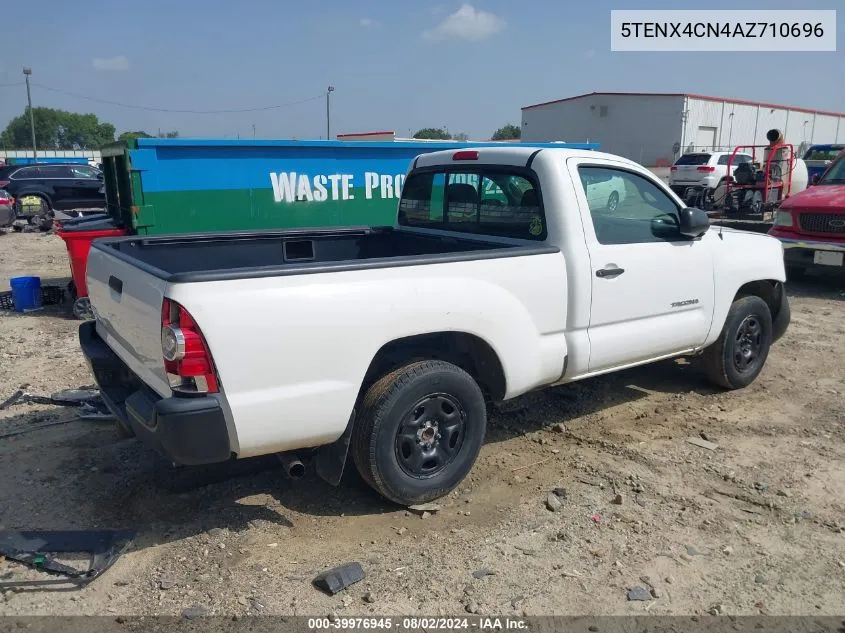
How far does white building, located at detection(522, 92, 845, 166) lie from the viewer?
1465 inches

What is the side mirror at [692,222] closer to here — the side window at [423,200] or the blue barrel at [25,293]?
the side window at [423,200]

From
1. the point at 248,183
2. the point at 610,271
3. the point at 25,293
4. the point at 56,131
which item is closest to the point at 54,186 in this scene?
the point at 25,293

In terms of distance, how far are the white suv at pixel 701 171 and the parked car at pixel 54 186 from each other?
18.2m

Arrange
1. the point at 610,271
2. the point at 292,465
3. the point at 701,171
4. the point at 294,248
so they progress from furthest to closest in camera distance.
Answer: the point at 701,171, the point at 294,248, the point at 610,271, the point at 292,465

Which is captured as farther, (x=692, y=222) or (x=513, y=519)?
(x=692, y=222)

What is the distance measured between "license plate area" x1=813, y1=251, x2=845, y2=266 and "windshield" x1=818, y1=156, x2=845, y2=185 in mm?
1668

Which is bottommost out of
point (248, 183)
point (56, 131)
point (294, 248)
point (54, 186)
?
point (294, 248)

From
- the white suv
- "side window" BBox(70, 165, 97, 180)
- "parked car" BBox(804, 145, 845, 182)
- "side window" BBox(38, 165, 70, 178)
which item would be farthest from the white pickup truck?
"parked car" BBox(804, 145, 845, 182)

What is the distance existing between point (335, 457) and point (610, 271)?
2.03 metres

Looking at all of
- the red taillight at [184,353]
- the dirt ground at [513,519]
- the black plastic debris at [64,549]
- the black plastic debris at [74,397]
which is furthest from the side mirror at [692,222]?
the black plastic debris at [74,397]

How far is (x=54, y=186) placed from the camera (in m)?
20.6

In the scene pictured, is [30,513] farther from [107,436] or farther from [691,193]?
[691,193]

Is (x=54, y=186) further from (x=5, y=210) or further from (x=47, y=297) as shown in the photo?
(x=47, y=297)

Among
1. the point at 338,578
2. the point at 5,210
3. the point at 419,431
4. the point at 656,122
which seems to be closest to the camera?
the point at 338,578
